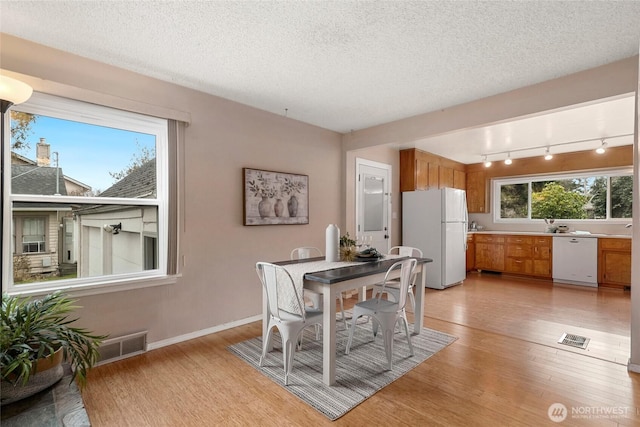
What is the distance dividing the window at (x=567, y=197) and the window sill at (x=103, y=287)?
6.72m

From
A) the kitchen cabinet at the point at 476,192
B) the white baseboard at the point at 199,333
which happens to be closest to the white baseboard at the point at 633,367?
the white baseboard at the point at 199,333

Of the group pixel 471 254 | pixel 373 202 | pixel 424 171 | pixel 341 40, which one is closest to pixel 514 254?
pixel 471 254

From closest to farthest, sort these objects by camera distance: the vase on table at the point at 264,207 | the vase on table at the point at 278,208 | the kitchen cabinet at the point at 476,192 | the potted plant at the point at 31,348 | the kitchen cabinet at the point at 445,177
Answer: the potted plant at the point at 31,348
the vase on table at the point at 264,207
the vase on table at the point at 278,208
the kitchen cabinet at the point at 445,177
the kitchen cabinet at the point at 476,192

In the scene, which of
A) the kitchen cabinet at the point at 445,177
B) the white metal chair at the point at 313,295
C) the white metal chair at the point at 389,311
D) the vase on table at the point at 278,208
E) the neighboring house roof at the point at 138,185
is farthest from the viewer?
the kitchen cabinet at the point at 445,177

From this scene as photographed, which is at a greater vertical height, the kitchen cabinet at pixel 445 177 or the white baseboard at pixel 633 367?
the kitchen cabinet at pixel 445 177

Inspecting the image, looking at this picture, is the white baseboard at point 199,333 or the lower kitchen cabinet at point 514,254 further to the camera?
the lower kitchen cabinet at point 514,254

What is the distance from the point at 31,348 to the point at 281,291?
1.42 m

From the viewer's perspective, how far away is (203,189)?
3146mm

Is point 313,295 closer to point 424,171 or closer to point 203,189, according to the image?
point 203,189

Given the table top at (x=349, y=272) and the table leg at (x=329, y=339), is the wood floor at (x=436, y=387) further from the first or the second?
the table top at (x=349, y=272)

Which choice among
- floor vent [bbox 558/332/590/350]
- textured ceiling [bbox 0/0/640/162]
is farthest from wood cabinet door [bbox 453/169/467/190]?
floor vent [bbox 558/332/590/350]

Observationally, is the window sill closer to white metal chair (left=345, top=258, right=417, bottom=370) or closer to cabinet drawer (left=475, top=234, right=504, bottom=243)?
white metal chair (left=345, top=258, right=417, bottom=370)

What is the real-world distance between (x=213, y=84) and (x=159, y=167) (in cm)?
95

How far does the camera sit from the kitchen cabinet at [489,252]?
6250mm
